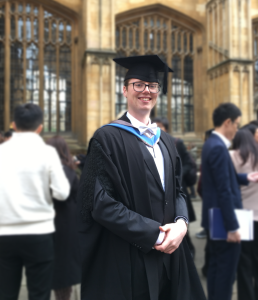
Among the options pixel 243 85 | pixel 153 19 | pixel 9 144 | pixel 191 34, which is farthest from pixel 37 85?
pixel 9 144

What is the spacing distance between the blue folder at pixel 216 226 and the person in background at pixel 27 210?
1.29 meters

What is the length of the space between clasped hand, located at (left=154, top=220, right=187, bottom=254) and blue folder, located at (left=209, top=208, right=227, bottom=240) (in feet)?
4.16

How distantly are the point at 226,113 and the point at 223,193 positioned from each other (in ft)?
2.46

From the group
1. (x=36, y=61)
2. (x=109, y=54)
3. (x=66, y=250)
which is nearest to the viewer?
(x=66, y=250)

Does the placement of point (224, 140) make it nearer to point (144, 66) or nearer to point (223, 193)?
point (223, 193)

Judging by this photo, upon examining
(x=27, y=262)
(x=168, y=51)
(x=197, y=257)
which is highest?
(x=168, y=51)

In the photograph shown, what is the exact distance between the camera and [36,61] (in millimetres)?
9594

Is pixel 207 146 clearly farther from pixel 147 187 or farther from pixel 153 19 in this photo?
pixel 153 19

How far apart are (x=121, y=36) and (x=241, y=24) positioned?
3.57 meters

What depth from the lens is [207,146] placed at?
9.62 feet

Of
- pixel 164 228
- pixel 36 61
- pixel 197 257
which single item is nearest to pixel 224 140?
pixel 164 228

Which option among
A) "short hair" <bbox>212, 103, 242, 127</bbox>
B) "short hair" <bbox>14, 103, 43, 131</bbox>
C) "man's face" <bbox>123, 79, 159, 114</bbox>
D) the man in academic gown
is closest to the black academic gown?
the man in academic gown

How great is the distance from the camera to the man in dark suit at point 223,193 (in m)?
2.70

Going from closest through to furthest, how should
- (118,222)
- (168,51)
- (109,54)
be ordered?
(118,222), (109,54), (168,51)
